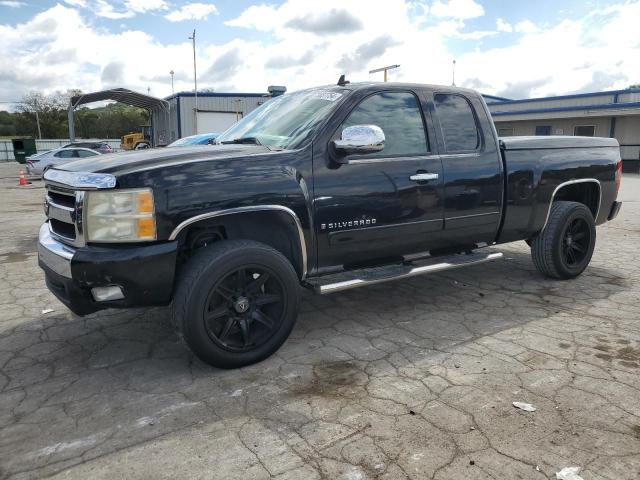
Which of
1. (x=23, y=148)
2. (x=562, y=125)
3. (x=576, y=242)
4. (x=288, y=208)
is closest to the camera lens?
(x=288, y=208)

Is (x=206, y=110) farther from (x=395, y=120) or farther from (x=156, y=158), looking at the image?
(x=156, y=158)

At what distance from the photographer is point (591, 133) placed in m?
27.5

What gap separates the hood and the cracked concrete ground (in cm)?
135

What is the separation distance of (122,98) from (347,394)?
3362 cm

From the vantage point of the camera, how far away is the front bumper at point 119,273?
3029mm

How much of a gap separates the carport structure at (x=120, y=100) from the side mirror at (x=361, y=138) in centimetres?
2925

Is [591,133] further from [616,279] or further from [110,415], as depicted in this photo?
[110,415]

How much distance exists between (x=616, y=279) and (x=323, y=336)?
142 inches

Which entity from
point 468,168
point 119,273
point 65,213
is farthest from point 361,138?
point 65,213

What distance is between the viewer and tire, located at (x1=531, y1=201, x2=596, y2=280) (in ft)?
17.2

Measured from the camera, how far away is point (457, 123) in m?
4.55

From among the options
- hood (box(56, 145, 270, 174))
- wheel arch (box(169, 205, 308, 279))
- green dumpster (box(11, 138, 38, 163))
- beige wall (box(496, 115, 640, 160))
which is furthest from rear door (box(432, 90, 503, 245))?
green dumpster (box(11, 138, 38, 163))

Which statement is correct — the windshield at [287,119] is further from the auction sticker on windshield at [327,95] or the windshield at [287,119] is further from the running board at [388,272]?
the running board at [388,272]

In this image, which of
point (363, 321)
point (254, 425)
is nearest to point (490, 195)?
point (363, 321)
